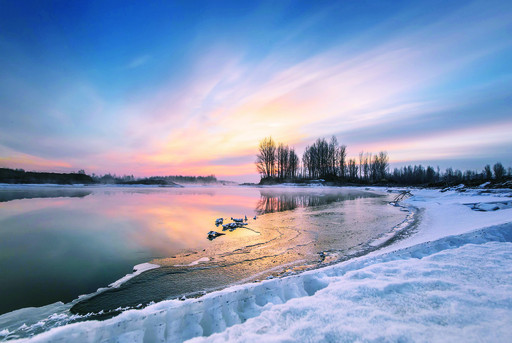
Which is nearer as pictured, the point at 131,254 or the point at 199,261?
the point at 199,261

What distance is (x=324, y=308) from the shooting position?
6.26 feet

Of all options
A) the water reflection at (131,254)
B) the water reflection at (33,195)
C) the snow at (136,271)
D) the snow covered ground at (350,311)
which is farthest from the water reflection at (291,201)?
the water reflection at (33,195)

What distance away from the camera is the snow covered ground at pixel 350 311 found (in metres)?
1.52

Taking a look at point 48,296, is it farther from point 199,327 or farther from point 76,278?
point 199,327

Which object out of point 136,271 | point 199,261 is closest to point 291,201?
point 199,261

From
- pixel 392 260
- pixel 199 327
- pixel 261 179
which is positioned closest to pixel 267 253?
pixel 392 260

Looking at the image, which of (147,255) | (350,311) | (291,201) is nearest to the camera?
(350,311)

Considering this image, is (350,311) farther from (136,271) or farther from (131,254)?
(131,254)

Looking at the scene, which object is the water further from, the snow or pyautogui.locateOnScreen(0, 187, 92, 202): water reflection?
pyautogui.locateOnScreen(0, 187, 92, 202): water reflection

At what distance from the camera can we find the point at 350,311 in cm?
183

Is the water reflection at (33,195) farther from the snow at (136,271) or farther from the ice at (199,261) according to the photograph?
the ice at (199,261)

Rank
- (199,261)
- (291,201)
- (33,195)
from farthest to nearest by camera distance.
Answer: (33,195) < (291,201) < (199,261)

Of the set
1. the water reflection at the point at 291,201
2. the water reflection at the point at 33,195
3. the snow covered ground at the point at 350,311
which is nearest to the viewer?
the snow covered ground at the point at 350,311

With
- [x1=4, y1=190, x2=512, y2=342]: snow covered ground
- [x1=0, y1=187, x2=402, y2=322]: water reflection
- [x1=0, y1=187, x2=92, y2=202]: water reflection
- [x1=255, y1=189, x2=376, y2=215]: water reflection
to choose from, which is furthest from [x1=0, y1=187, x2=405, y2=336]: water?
[x1=0, y1=187, x2=92, y2=202]: water reflection
